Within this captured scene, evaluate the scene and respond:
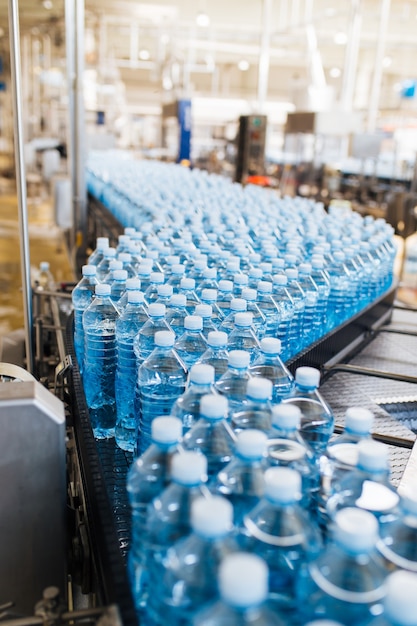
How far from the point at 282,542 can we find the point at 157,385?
71 cm

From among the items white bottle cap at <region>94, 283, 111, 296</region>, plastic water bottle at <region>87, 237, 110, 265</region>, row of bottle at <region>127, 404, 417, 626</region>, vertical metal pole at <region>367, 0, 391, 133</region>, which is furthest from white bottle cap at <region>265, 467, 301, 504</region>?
vertical metal pole at <region>367, 0, 391, 133</region>

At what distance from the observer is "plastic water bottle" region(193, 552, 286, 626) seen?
622 millimetres

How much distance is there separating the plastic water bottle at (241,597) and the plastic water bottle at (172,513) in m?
0.16

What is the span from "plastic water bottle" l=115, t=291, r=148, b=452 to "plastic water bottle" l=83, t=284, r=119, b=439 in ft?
0.19

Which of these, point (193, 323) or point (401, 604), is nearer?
point (401, 604)

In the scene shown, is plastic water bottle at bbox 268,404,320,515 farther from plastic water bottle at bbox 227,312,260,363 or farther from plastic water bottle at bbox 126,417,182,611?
plastic water bottle at bbox 227,312,260,363

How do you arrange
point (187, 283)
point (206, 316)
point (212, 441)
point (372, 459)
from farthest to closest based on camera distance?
1. point (187, 283)
2. point (206, 316)
3. point (212, 441)
4. point (372, 459)

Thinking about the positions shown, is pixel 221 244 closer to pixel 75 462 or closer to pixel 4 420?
pixel 75 462

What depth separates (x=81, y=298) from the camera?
207 centimetres

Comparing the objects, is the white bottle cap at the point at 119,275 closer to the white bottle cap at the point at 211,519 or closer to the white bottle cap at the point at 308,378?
the white bottle cap at the point at 308,378

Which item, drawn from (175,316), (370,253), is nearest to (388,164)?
(370,253)

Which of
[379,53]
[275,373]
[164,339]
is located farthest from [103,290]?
[379,53]

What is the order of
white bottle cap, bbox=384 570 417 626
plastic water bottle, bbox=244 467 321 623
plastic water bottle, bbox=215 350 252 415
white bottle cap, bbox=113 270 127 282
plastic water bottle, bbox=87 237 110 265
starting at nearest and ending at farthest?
white bottle cap, bbox=384 570 417 626 < plastic water bottle, bbox=244 467 321 623 < plastic water bottle, bbox=215 350 252 415 < white bottle cap, bbox=113 270 127 282 < plastic water bottle, bbox=87 237 110 265

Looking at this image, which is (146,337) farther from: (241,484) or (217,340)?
(241,484)
